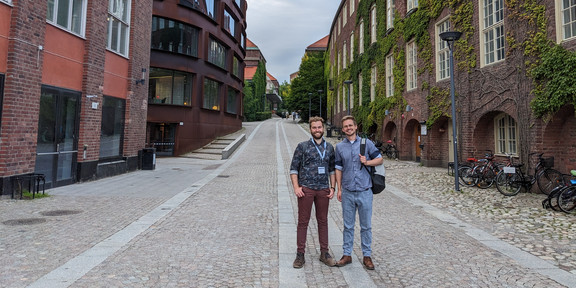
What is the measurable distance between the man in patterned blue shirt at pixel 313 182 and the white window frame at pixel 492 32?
33.1ft

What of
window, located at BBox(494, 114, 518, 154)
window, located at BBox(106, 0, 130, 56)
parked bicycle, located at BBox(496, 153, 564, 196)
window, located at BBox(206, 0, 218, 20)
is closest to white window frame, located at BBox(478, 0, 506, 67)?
window, located at BBox(494, 114, 518, 154)

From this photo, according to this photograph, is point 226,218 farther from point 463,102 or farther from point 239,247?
point 463,102

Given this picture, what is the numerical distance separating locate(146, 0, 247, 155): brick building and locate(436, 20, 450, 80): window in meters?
14.8

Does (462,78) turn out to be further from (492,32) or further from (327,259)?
(327,259)

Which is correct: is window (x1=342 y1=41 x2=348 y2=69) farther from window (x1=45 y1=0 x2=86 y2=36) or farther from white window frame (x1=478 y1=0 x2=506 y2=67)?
window (x1=45 y1=0 x2=86 y2=36)

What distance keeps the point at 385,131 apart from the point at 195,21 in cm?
1491

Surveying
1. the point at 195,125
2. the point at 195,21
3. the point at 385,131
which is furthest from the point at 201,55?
the point at 385,131

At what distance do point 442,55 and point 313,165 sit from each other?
44.7ft

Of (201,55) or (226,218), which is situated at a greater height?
(201,55)

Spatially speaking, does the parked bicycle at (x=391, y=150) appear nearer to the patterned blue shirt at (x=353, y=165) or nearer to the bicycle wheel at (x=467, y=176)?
the bicycle wheel at (x=467, y=176)

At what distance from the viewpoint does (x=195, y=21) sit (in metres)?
20.8

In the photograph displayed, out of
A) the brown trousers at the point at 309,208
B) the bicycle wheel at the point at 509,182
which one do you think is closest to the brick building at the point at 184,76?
the bicycle wheel at the point at 509,182

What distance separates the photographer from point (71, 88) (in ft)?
30.3

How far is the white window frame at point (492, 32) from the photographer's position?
10.7 m
